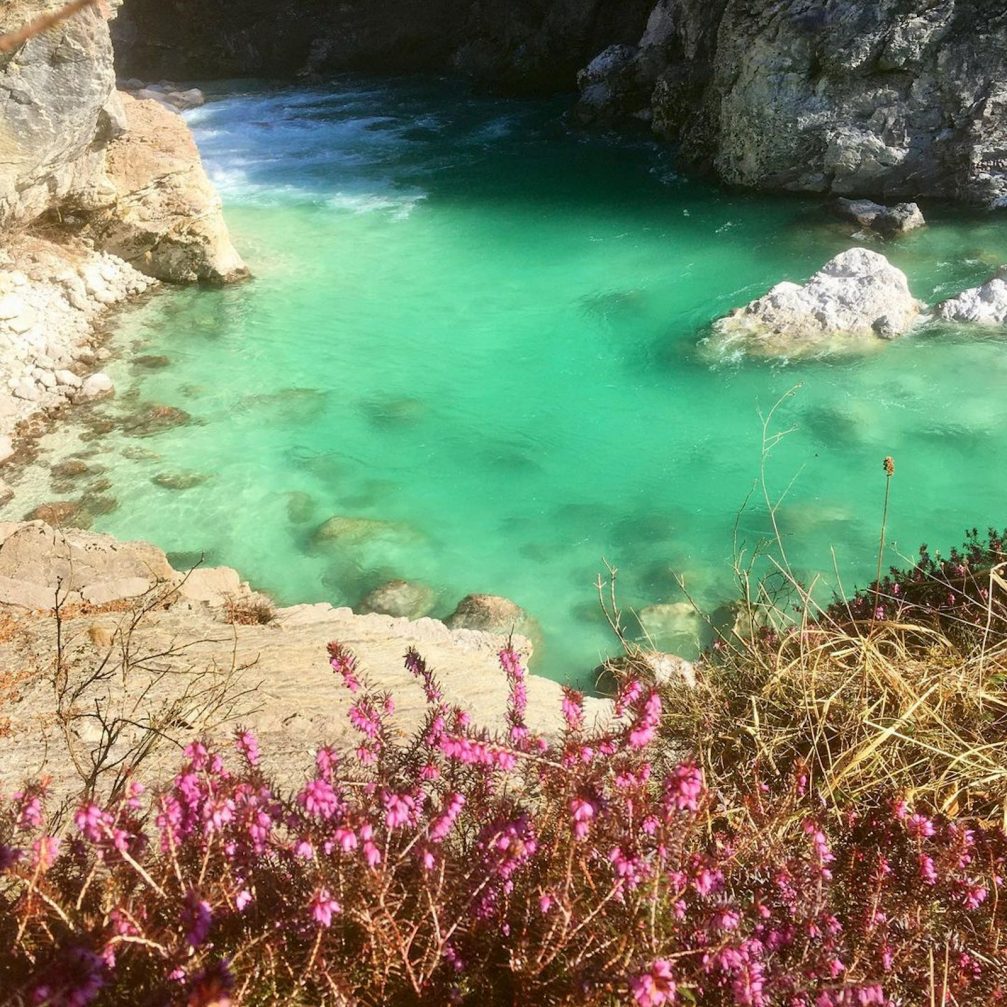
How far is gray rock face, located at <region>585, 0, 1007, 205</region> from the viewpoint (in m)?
12.0

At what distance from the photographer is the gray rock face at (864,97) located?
12039 millimetres

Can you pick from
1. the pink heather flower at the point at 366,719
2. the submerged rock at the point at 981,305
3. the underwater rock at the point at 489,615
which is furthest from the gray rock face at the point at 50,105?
the submerged rock at the point at 981,305

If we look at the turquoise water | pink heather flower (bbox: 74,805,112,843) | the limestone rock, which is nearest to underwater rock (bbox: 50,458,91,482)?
the turquoise water

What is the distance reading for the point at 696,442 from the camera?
314 inches

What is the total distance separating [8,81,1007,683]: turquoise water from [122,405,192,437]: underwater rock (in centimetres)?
9

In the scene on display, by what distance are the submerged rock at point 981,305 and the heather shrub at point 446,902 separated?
8.60 metres

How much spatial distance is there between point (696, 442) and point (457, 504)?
2337mm

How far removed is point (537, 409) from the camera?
8609 millimetres

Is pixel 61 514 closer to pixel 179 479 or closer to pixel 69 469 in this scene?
pixel 69 469

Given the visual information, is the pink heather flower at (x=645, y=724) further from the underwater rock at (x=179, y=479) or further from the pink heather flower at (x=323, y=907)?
the underwater rock at (x=179, y=479)

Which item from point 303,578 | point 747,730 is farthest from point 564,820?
point 303,578

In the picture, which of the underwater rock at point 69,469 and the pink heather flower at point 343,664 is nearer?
the pink heather flower at point 343,664

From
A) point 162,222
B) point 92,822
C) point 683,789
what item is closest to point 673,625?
point 683,789

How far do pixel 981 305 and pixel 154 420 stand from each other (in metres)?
8.39
